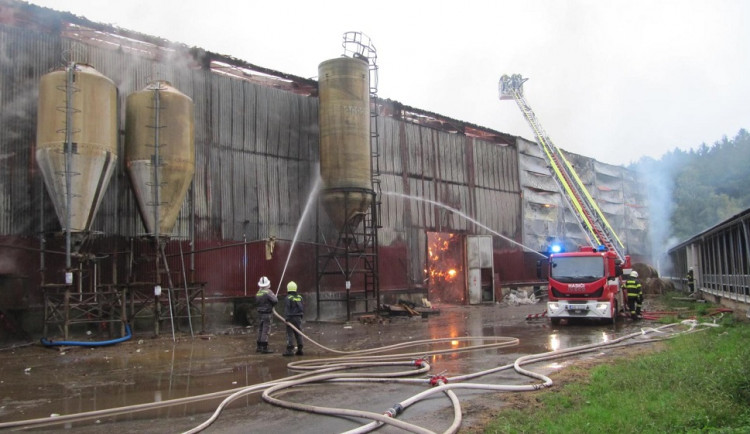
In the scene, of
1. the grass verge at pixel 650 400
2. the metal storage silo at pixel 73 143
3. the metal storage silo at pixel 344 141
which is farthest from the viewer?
the metal storage silo at pixel 344 141

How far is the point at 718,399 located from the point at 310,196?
18384mm

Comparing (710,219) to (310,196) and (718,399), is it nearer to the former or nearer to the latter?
(310,196)

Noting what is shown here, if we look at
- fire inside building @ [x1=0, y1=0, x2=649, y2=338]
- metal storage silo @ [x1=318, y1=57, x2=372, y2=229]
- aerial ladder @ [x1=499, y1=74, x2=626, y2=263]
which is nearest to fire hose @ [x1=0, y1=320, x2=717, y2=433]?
fire inside building @ [x1=0, y1=0, x2=649, y2=338]

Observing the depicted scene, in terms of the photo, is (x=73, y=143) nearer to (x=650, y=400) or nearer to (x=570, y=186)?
(x=650, y=400)

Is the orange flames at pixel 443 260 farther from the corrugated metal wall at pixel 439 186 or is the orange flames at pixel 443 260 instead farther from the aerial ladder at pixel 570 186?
the aerial ladder at pixel 570 186

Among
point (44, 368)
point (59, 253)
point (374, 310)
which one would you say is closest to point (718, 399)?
point (44, 368)

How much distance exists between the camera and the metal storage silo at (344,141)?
2241 centimetres

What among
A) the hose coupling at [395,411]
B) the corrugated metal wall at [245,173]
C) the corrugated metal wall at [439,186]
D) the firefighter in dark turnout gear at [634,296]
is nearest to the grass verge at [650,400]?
the hose coupling at [395,411]

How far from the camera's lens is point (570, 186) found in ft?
109

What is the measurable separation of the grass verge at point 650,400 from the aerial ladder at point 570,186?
55.2 feet

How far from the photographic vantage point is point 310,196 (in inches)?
931

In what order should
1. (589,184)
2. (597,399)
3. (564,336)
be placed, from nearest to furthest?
(597,399) < (564,336) < (589,184)

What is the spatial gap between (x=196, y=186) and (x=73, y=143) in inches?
198

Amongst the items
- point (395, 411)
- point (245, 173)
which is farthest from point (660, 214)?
point (395, 411)
